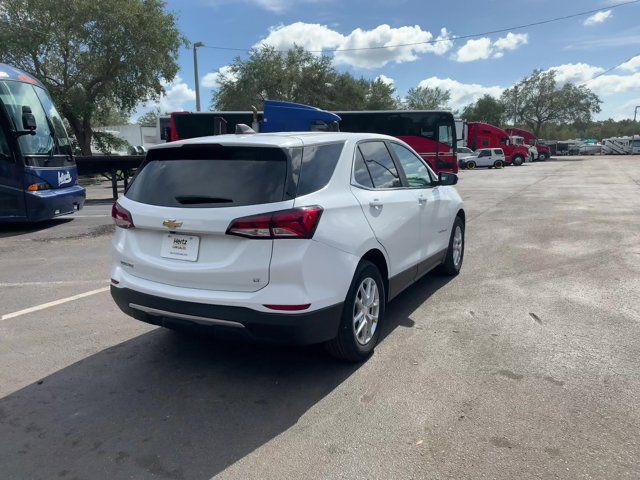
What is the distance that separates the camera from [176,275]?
343 cm

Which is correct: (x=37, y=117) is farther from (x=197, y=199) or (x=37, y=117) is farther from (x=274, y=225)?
(x=274, y=225)

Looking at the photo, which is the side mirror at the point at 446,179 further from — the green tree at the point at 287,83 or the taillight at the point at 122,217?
the green tree at the point at 287,83

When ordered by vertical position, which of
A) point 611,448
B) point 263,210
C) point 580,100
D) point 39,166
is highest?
point 580,100

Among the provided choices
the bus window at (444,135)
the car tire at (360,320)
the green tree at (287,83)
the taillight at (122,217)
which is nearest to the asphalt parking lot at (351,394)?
the car tire at (360,320)

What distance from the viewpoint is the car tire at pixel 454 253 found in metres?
6.12

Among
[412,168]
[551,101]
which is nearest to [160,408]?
[412,168]

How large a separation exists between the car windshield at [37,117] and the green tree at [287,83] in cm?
2868

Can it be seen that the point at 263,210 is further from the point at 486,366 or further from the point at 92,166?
the point at 92,166

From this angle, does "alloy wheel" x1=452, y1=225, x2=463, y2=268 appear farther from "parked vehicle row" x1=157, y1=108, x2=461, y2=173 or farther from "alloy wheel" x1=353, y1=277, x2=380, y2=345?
"parked vehicle row" x1=157, y1=108, x2=461, y2=173

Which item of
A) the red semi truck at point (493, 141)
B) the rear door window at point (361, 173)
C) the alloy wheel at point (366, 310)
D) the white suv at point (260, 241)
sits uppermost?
the red semi truck at point (493, 141)

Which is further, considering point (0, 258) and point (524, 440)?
point (0, 258)

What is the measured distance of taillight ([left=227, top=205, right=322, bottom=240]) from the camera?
314 centimetres

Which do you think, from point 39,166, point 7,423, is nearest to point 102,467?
point 7,423

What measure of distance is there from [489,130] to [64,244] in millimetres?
A: 41592
